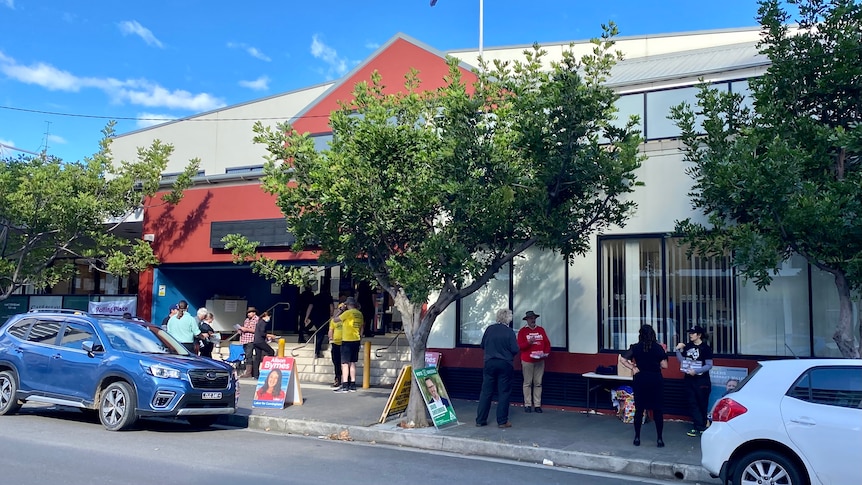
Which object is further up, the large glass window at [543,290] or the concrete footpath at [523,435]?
the large glass window at [543,290]

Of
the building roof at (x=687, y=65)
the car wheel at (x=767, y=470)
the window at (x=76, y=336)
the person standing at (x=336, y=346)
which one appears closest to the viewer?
the car wheel at (x=767, y=470)

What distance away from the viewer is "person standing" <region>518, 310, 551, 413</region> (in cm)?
1240

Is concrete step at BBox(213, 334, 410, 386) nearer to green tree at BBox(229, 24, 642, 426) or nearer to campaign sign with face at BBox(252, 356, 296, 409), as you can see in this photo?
campaign sign with face at BBox(252, 356, 296, 409)

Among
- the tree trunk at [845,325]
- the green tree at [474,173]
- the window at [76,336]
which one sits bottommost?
the window at [76,336]

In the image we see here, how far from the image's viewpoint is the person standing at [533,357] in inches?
488

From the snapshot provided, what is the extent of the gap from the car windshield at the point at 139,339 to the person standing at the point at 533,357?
5.77 m

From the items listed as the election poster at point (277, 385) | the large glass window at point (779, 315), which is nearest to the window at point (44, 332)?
the election poster at point (277, 385)

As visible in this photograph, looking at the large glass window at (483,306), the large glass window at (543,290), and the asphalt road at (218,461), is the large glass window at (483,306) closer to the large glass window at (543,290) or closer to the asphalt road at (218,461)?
the large glass window at (543,290)

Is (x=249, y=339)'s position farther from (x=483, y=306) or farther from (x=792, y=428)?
(x=792, y=428)

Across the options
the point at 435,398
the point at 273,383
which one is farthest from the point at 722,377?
the point at 273,383

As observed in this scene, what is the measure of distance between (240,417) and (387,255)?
12.1 ft

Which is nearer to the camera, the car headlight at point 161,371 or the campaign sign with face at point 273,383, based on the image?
the car headlight at point 161,371

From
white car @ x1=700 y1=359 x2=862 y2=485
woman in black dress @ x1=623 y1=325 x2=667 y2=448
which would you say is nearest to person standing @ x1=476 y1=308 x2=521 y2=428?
woman in black dress @ x1=623 y1=325 x2=667 y2=448

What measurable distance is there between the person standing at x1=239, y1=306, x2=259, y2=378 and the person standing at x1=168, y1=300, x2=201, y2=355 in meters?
1.33
